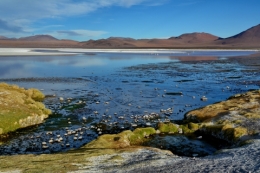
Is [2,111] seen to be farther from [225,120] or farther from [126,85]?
[126,85]

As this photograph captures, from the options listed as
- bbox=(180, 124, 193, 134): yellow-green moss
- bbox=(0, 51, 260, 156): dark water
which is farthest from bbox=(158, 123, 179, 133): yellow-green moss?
bbox=(0, 51, 260, 156): dark water

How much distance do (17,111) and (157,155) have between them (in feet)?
56.5

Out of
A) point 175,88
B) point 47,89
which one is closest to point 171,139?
point 175,88

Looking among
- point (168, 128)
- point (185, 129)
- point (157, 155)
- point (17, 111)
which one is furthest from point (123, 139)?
point (17, 111)

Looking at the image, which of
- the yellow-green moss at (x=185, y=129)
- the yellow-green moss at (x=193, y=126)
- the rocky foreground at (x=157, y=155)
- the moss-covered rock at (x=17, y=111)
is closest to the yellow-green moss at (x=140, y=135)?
the rocky foreground at (x=157, y=155)

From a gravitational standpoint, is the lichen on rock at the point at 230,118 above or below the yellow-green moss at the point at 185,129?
above

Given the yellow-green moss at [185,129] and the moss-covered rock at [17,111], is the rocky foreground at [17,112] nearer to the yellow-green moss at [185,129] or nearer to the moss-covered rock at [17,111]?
the moss-covered rock at [17,111]

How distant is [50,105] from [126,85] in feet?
62.7

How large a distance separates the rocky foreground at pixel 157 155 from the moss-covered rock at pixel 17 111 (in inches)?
355

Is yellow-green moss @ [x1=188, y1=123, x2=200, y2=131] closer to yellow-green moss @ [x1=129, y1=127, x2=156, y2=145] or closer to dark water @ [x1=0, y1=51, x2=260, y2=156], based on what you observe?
dark water @ [x1=0, y1=51, x2=260, y2=156]

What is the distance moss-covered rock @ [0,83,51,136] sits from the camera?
28.4 metres

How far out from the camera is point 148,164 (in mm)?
18078

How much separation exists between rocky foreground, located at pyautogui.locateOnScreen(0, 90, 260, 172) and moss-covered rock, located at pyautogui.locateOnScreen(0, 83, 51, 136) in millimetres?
9014

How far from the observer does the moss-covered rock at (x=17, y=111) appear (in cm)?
2836
